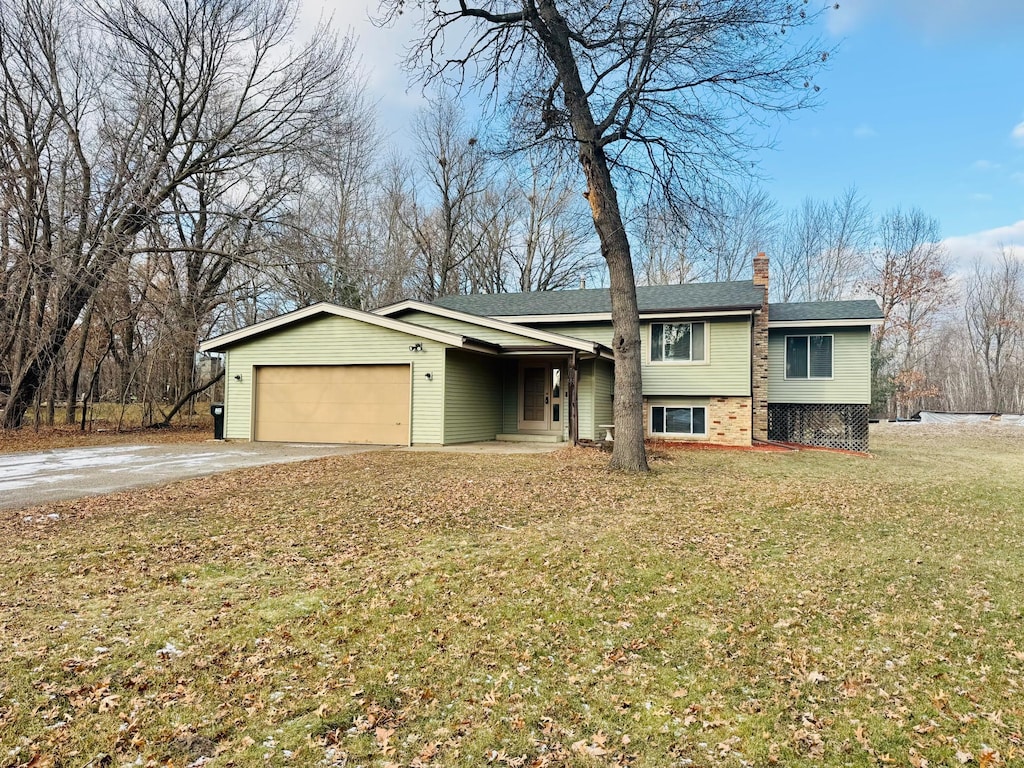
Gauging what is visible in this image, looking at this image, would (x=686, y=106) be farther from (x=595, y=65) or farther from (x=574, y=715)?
(x=574, y=715)

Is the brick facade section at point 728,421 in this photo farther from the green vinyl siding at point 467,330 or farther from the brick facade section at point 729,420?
the green vinyl siding at point 467,330

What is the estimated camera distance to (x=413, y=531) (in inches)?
234

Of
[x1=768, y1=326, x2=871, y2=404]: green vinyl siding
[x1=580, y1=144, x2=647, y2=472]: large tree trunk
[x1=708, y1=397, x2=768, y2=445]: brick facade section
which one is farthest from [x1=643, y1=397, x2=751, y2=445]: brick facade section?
[x1=580, y1=144, x2=647, y2=472]: large tree trunk

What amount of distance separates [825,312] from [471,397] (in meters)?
10.5

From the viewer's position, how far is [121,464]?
1032 centimetres

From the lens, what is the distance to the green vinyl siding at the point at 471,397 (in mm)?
14125

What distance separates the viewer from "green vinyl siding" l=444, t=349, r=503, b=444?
14125mm

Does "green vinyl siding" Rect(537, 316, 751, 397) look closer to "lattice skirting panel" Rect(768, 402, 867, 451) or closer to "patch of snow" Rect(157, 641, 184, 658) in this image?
"lattice skirting panel" Rect(768, 402, 867, 451)

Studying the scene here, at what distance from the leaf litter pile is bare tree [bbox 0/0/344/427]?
42.2ft

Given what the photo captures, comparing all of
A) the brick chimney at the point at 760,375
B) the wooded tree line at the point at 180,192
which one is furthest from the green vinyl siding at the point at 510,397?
the brick chimney at the point at 760,375

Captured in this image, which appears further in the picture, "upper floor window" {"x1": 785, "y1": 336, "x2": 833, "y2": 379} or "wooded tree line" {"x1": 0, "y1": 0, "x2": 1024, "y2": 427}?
"upper floor window" {"x1": 785, "y1": 336, "x2": 833, "y2": 379}

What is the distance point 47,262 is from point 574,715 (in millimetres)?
17563

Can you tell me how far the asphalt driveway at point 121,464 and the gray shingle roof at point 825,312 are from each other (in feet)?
39.9

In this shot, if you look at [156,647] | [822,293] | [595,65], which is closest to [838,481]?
[595,65]
